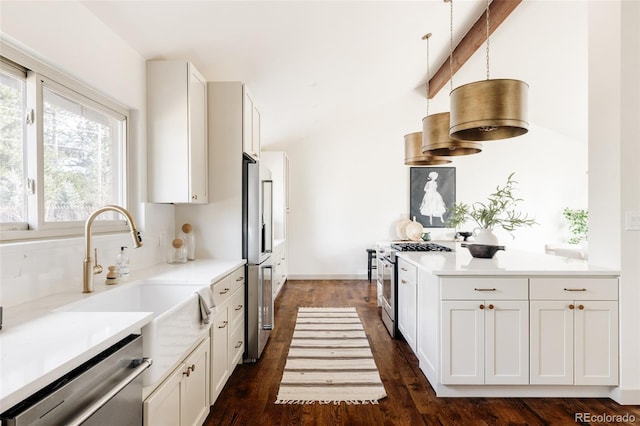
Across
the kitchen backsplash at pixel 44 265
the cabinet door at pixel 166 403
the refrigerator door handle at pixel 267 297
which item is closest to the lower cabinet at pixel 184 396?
the cabinet door at pixel 166 403

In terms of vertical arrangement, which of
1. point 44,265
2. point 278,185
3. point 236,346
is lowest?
point 236,346

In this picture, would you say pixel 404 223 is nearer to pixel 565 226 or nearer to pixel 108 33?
pixel 565 226

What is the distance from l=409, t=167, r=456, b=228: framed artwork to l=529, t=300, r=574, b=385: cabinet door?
397cm

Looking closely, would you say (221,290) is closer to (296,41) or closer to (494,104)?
(494,104)

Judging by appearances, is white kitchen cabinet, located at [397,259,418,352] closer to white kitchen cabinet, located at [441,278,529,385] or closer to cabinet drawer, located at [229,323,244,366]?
white kitchen cabinet, located at [441,278,529,385]

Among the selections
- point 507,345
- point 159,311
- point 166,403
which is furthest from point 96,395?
point 507,345

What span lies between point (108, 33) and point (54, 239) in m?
1.27

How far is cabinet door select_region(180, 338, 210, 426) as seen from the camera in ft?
5.18

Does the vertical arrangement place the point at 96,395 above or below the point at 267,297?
above

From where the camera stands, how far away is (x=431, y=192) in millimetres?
6078

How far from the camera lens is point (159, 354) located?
127 centimetres

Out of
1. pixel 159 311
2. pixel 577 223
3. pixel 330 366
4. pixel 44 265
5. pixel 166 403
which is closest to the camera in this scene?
pixel 166 403

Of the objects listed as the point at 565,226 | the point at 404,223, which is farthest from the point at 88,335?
the point at 565,226

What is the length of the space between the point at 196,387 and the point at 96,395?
90 centimetres
